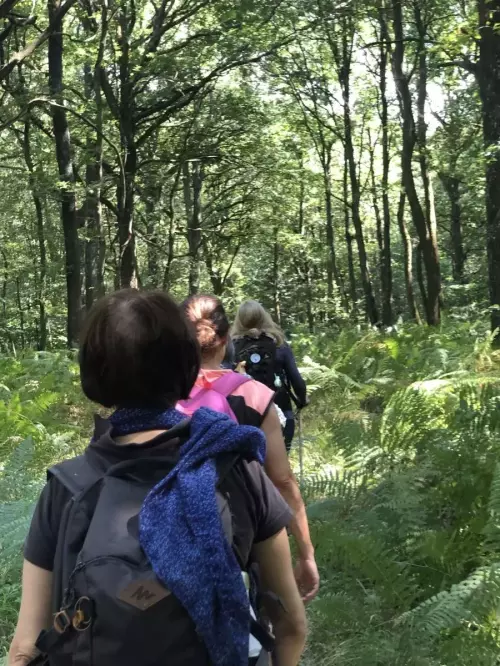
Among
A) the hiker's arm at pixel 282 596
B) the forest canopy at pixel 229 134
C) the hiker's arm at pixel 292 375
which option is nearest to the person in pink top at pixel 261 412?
the hiker's arm at pixel 282 596

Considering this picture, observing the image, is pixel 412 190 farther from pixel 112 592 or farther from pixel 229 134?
pixel 112 592

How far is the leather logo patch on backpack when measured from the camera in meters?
1.17

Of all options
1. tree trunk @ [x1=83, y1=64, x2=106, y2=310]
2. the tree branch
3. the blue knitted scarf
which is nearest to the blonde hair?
the blue knitted scarf

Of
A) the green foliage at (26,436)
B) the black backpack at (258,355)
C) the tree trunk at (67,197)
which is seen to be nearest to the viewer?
the green foliage at (26,436)

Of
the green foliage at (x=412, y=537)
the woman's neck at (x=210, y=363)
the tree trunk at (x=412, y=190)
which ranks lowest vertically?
the green foliage at (x=412, y=537)

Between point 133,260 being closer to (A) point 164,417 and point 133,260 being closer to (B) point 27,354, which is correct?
(B) point 27,354

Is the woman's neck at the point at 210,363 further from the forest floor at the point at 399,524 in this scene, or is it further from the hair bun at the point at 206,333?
the forest floor at the point at 399,524

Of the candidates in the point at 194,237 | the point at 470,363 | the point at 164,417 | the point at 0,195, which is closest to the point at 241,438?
the point at 164,417

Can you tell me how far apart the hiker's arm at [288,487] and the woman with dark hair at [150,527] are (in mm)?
947

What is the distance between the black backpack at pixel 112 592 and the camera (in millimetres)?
1161

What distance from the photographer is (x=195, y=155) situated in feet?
58.2

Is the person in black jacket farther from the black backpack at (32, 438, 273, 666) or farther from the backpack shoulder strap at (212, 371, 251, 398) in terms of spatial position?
the black backpack at (32, 438, 273, 666)

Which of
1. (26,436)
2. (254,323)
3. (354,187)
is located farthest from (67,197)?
(254,323)

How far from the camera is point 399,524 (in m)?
4.39
